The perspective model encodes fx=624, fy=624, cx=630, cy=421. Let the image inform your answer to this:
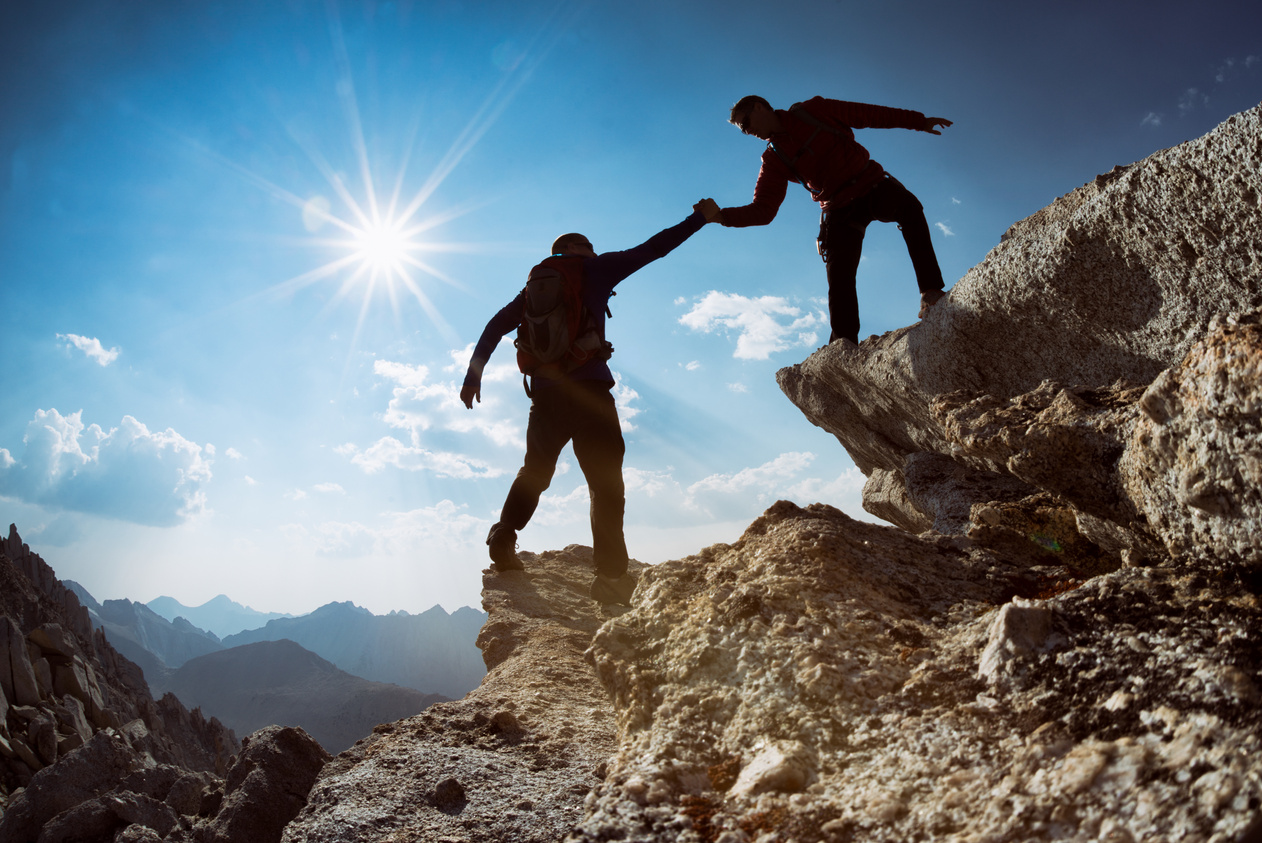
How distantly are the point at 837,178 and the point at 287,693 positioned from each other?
13180cm

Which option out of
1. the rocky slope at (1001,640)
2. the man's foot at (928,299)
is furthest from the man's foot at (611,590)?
the man's foot at (928,299)

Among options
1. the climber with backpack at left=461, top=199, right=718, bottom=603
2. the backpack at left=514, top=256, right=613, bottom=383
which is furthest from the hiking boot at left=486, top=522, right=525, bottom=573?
the backpack at left=514, top=256, right=613, bottom=383

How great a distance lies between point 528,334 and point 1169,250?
436 cm

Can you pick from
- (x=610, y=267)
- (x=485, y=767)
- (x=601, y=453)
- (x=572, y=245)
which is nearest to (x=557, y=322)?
(x=610, y=267)

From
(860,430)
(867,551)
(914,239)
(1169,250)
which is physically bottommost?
(867,551)

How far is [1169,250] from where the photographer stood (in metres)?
2.82

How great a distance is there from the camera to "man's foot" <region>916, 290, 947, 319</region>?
4.59 meters

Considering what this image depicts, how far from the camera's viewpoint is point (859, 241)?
525 cm

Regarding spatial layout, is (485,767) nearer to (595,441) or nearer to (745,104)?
(595,441)

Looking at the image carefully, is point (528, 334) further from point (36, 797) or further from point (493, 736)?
point (36, 797)

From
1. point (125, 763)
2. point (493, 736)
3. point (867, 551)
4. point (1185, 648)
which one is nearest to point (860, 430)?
point (867, 551)

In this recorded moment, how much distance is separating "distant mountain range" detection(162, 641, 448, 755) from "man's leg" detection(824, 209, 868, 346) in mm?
92887

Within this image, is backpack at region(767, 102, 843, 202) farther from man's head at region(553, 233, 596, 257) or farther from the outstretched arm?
the outstretched arm

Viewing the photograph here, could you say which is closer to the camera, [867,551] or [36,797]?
[867,551]
